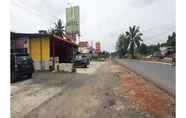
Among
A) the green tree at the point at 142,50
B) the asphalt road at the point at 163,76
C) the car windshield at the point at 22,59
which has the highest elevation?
the green tree at the point at 142,50

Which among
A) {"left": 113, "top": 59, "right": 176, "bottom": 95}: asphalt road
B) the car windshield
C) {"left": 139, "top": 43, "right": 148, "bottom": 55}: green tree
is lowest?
{"left": 113, "top": 59, "right": 176, "bottom": 95}: asphalt road

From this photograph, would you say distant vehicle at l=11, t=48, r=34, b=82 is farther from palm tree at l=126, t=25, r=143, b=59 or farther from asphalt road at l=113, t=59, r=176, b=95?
palm tree at l=126, t=25, r=143, b=59

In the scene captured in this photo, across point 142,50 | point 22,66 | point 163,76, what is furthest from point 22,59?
point 142,50

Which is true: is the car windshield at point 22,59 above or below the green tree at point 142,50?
below

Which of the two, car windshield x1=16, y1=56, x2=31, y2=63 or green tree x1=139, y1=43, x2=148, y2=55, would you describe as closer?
car windshield x1=16, y1=56, x2=31, y2=63

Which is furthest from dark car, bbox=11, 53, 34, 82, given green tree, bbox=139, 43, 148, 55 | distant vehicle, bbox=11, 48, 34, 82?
green tree, bbox=139, 43, 148, 55

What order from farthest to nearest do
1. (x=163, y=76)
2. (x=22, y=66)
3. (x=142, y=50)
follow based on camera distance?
(x=142, y=50), (x=22, y=66), (x=163, y=76)

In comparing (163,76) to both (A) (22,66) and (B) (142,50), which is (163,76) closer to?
(A) (22,66)

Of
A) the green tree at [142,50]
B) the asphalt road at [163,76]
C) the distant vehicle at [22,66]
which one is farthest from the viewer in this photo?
the green tree at [142,50]

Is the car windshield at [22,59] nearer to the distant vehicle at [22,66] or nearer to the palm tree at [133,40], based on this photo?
the distant vehicle at [22,66]

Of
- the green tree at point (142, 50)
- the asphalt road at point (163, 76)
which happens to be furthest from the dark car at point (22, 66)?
the green tree at point (142, 50)

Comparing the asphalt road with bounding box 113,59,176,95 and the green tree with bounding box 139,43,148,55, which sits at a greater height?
the green tree with bounding box 139,43,148,55
